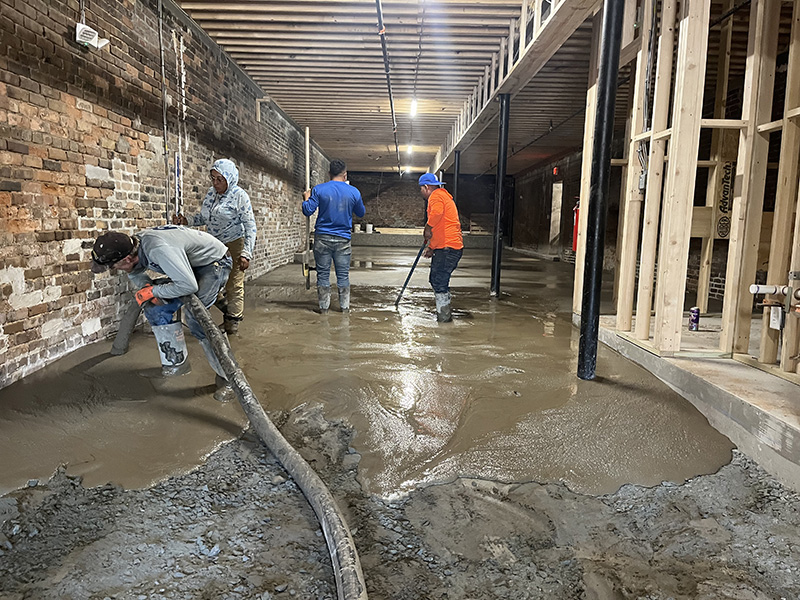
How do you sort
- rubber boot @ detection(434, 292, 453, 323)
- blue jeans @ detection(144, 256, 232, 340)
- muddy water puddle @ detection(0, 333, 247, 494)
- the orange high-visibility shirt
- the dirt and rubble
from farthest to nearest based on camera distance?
rubber boot @ detection(434, 292, 453, 323), the orange high-visibility shirt, blue jeans @ detection(144, 256, 232, 340), muddy water puddle @ detection(0, 333, 247, 494), the dirt and rubble

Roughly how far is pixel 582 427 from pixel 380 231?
18737 mm

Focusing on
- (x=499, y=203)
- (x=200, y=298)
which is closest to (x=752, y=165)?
(x=200, y=298)

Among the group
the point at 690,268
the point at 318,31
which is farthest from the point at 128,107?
the point at 690,268

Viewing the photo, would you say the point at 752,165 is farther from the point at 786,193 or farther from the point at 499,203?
the point at 499,203

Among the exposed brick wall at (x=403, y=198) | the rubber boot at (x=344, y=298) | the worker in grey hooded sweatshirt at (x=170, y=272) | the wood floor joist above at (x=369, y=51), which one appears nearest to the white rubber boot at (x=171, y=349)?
the worker in grey hooded sweatshirt at (x=170, y=272)

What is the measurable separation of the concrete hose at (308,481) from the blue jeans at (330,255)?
2.67 meters

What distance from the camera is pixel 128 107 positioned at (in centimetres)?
476

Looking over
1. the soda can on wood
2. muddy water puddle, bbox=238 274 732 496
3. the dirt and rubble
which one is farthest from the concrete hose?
the soda can on wood

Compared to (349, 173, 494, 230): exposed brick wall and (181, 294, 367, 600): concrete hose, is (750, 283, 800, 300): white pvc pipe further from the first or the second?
(349, 173, 494, 230): exposed brick wall

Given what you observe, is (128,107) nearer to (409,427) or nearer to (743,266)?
(409,427)

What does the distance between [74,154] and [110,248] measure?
1369 mm

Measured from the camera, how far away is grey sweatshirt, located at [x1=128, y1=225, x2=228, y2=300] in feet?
10.8

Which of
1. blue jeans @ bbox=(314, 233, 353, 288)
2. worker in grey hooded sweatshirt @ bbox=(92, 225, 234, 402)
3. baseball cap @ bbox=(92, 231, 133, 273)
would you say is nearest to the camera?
baseball cap @ bbox=(92, 231, 133, 273)

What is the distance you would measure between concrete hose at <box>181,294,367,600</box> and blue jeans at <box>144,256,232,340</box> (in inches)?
6.4
